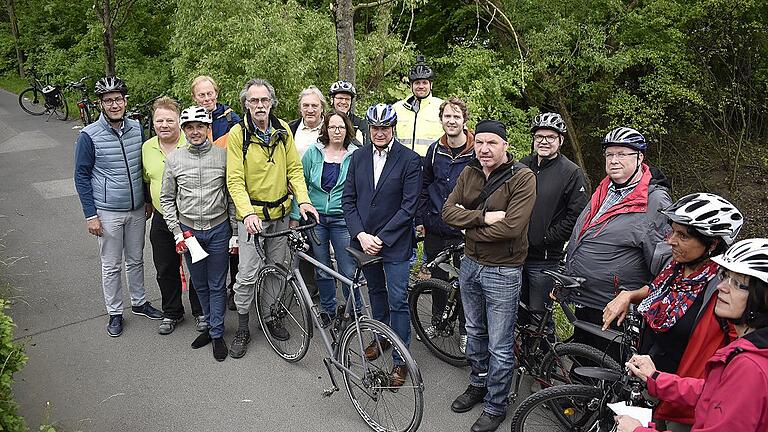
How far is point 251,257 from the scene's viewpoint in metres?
4.54

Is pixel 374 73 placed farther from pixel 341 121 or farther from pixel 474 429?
pixel 474 429

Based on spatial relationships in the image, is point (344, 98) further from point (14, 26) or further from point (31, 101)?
point (14, 26)

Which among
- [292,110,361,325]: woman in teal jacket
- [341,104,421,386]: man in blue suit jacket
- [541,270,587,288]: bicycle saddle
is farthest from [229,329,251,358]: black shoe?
[541,270,587,288]: bicycle saddle

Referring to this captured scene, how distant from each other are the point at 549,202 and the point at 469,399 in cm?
141

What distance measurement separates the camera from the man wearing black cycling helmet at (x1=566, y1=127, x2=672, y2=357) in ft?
10.8

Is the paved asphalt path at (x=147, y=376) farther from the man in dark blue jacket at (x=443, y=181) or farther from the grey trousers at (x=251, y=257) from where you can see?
the man in dark blue jacket at (x=443, y=181)

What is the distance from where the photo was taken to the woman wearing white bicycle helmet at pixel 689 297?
2549 millimetres

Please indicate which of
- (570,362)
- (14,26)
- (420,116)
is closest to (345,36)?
(420,116)

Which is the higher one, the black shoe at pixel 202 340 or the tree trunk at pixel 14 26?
the tree trunk at pixel 14 26

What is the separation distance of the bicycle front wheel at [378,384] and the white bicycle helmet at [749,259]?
6.04ft

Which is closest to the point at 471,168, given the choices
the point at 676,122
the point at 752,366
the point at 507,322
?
the point at 507,322

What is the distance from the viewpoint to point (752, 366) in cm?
195

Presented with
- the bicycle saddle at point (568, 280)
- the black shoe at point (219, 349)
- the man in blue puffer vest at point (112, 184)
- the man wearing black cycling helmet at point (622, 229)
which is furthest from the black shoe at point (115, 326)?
the man wearing black cycling helmet at point (622, 229)

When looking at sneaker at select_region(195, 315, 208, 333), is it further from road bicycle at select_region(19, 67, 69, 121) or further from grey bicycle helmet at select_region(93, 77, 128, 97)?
road bicycle at select_region(19, 67, 69, 121)
